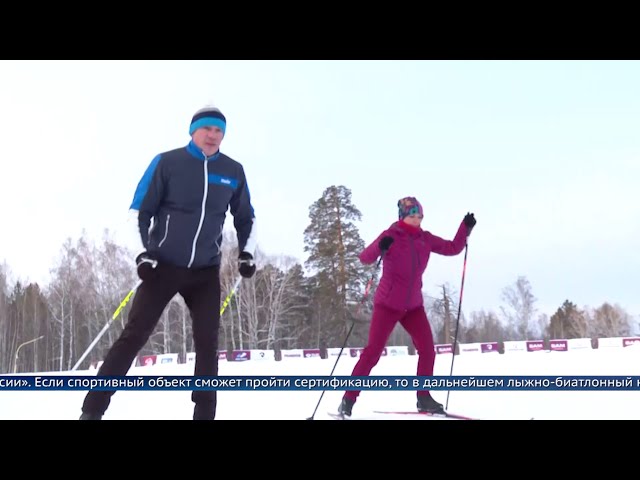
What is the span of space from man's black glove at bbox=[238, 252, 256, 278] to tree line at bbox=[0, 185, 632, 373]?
0.27m

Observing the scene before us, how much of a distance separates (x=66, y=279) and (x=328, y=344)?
502 cm

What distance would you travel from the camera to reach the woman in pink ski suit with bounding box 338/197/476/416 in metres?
3.28

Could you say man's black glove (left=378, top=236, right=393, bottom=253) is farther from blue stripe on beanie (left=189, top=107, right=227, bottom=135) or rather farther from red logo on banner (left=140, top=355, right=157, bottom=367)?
red logo on banner (left=140, top=355, right=157, bottom=367)

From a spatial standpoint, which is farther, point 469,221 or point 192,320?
point 469,221

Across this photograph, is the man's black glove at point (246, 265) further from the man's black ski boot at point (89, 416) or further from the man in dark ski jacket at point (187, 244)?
the man's black ski boot at point (89, 416)

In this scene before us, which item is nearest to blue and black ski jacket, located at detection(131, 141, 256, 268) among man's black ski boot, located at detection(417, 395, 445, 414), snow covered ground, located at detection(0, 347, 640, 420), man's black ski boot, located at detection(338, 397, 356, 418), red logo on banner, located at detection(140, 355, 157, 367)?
snow covered ground, located at detection(0, 347, 640, 420)

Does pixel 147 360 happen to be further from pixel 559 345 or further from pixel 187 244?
pixel 559 345

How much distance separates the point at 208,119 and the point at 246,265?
834 millimetres

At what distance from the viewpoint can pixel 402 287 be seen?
10.9 feet

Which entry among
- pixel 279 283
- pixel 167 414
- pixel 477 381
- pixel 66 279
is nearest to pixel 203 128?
pixel 167 414

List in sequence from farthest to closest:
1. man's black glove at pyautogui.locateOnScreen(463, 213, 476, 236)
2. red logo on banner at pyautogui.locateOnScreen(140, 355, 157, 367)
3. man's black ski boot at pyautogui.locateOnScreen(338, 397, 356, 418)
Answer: red logo on banner at pyautogui.locateOnScreen(140, 355, 157, 367), man's black glove at pyautogui.locateOnScreen(463, 213, 476, 236), man's black ski boot at pyautogui.locateOnScreen(338, 397, 356, 418)

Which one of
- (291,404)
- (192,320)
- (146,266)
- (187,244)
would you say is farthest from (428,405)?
(146,266)

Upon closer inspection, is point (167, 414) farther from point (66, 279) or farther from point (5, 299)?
point (5, 299)

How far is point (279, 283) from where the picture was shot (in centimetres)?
663
